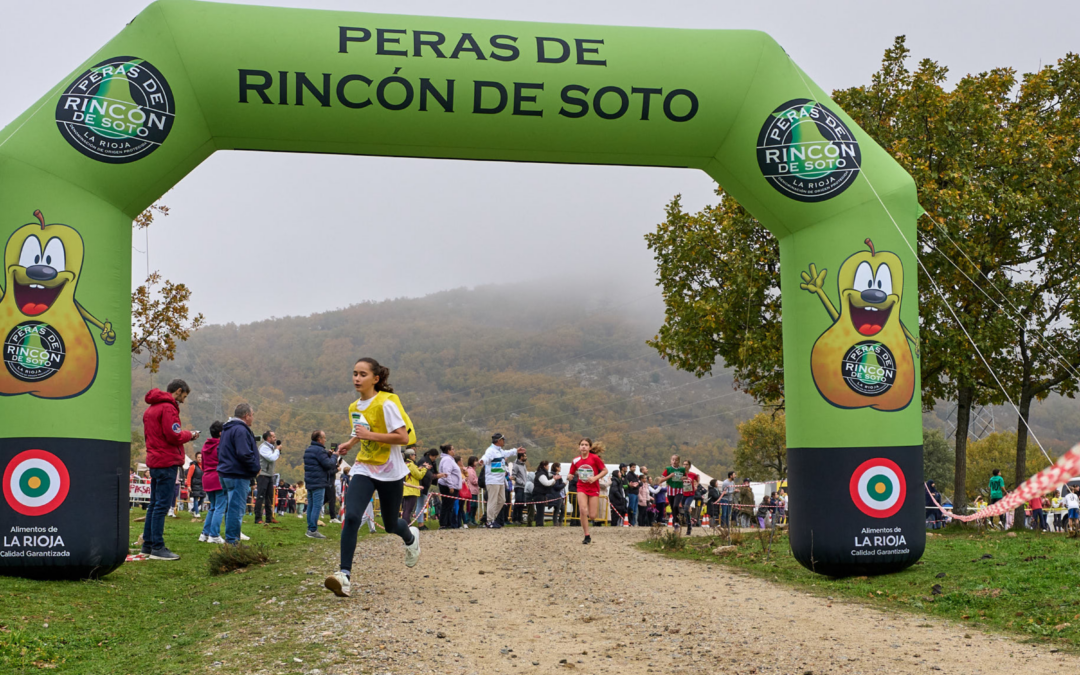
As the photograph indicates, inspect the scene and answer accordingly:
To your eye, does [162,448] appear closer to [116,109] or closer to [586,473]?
[116,109]

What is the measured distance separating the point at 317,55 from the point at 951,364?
12.8 metres

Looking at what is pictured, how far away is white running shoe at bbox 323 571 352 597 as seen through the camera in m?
7.27

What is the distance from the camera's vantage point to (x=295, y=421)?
93.1 m

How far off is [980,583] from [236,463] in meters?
7.87

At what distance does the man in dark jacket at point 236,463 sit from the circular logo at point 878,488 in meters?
6.61

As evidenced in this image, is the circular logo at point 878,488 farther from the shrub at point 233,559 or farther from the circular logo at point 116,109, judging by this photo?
the circular logo at point 116,109

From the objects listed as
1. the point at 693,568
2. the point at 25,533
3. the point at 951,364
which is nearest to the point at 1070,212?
the point at 951,364

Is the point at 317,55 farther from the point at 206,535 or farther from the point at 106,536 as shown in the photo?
the point at 206,535

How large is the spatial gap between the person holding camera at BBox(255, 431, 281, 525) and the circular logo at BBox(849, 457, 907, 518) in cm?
960

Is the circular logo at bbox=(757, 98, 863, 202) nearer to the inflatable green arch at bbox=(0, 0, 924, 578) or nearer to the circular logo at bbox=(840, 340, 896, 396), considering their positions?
the inflatable green arch at bbox=(0, 0, 924, 578)

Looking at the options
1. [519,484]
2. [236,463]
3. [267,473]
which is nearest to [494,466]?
[519,484]

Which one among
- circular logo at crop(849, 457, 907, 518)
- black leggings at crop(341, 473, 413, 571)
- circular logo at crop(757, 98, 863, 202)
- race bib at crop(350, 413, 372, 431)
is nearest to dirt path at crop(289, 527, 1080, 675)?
black leggings at crop(341, 473, 413, 571)

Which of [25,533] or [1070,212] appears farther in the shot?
[1070,212]

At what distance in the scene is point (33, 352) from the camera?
8.70m
